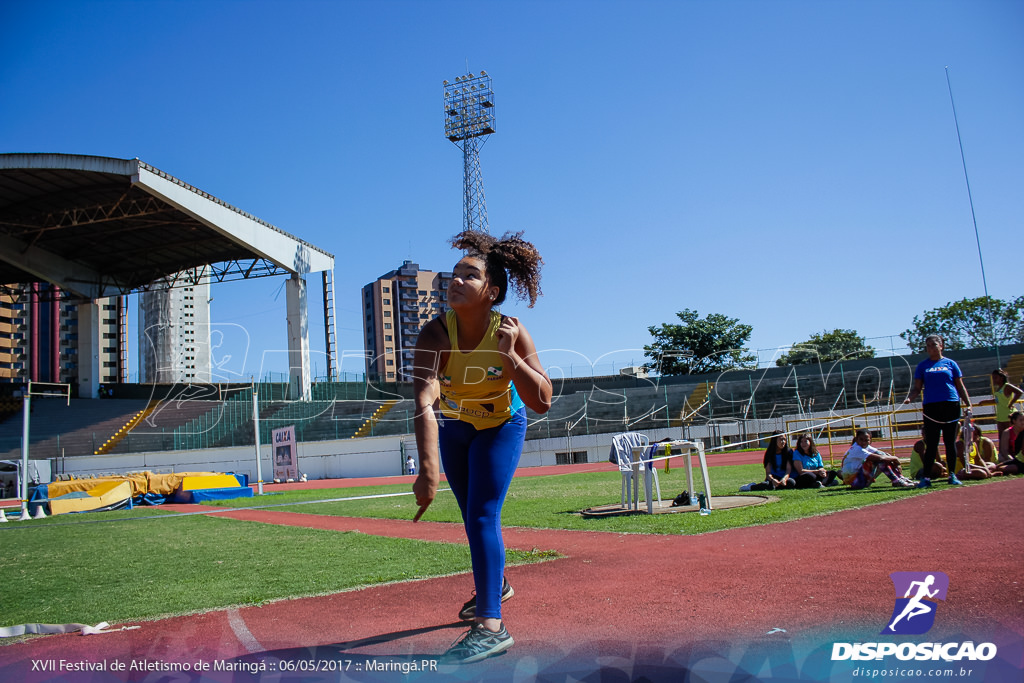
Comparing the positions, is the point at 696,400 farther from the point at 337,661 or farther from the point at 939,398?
the point at 337,661

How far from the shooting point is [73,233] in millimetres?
37125

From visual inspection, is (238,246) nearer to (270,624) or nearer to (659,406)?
(659,406)

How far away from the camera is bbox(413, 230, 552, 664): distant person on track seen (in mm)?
3359

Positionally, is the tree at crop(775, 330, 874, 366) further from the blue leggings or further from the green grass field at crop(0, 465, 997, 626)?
the blue leggings

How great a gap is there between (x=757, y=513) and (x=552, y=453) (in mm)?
27439

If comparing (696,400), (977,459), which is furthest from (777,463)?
(696,400)

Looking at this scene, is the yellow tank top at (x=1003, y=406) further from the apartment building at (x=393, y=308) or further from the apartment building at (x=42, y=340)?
the apartment building at (x=393, y=308)

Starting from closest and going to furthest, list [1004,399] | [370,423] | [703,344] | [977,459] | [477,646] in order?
1. [477,646]
2. [977,459]
3. [1004,399]
4. [370,423]
5. [703,344]

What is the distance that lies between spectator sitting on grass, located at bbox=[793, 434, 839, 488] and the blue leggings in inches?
366

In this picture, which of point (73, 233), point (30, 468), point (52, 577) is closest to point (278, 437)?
point (30, 468)

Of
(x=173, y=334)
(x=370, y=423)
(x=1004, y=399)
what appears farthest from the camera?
(x=173, y=334)

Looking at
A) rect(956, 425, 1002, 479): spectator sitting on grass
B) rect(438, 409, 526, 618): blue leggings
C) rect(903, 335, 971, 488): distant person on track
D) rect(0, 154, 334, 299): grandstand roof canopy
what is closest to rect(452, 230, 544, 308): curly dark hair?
rect(438, 409, 526, 618): blue leggings

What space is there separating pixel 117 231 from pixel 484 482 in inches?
1574

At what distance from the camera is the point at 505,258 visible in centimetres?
379
